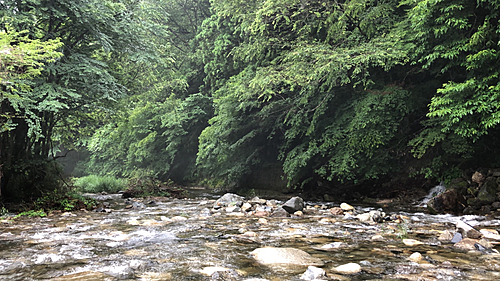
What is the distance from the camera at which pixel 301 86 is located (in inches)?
390

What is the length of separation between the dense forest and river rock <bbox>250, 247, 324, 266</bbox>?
384 centimetres

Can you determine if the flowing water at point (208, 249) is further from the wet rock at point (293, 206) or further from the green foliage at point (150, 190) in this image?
the green foliage at point (150, 190)

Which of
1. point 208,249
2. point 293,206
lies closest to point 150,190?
point 293,206

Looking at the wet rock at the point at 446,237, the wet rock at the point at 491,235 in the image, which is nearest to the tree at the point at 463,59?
the wet rock at the point at 491,235

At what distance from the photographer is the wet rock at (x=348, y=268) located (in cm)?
225

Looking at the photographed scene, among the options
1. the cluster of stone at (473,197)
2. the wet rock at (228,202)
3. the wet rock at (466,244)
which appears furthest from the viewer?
the wet rock at (228,202)

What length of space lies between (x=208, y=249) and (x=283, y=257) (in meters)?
0.76

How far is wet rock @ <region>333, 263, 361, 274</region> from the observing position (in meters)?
2.25

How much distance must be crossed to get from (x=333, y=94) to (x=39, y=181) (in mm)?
7762

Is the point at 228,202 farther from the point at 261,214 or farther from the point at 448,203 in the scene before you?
the point at 448,203

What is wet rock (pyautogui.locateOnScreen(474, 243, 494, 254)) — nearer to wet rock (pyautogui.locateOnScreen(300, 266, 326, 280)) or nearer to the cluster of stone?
wet rock (pyautogui.locateOnScreen(300, 266, 326, 280))

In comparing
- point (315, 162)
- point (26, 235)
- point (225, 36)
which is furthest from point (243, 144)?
point (26, 235)

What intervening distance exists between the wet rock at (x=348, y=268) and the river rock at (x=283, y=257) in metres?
0.18

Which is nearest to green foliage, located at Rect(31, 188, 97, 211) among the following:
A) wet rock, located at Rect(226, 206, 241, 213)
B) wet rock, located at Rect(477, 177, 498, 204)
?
wet rock, located at Rect(226, 206, 241, 213)
